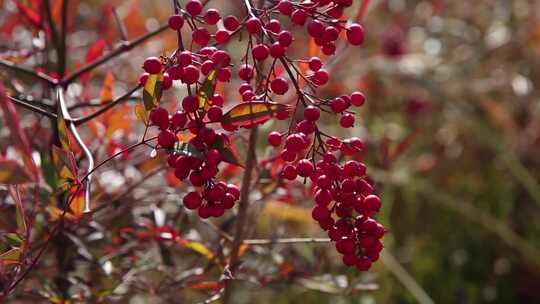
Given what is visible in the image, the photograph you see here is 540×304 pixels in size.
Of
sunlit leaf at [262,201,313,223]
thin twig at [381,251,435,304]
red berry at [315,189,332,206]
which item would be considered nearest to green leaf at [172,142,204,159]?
red berry at [315,189,332,206]

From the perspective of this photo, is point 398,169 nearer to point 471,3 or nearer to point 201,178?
point 471,3

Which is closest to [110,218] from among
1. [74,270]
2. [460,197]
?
[74,270]

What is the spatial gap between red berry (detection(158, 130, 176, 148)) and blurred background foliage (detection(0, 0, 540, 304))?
258mm

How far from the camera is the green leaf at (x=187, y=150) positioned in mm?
529

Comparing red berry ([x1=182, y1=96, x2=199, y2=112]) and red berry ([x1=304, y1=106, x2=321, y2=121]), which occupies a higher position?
red berry ([x1=182, y1=96, x2=199, y2=112])

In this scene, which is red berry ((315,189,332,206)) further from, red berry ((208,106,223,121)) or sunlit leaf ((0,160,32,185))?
sunlit leaf ((0,160,32,185))

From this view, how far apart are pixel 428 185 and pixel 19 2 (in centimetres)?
109

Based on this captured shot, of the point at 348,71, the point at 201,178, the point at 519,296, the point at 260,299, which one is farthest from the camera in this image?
the point at 348,71

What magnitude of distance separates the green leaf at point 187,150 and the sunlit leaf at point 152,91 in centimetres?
4

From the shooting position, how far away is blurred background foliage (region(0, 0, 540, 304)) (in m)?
0.88

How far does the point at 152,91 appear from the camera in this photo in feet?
1.81

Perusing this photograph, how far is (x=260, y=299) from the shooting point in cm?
141

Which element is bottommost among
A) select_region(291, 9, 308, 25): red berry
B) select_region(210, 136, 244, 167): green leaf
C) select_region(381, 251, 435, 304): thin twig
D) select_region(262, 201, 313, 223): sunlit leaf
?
select_region(381, 251, 435, 304): thin twig

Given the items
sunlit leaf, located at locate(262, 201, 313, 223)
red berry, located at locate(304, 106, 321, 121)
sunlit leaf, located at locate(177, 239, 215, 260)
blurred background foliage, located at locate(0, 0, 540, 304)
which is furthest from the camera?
sunlit leaf, located at locate(262, 201, 313, 223)
